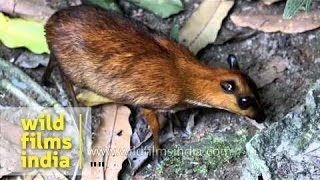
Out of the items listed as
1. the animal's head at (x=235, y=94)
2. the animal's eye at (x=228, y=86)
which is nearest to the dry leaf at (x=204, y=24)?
the animal's head at (x=235, y=94)

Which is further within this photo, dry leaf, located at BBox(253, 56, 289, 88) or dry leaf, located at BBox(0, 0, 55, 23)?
dry leaf, located at BBox(0, 0, 55, 23)

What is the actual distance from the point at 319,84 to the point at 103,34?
1446mm

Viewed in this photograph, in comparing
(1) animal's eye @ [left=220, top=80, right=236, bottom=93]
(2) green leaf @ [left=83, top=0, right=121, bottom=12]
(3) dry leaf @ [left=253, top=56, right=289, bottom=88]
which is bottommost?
(3) dry leaf @ [left=253, top=56, right=289, bottom=88]

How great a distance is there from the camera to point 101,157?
546 centimetres

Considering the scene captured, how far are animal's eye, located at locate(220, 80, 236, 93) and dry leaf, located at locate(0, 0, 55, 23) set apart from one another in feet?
5.04

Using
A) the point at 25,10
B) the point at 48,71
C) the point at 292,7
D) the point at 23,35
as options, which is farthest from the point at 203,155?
the point at 25,10

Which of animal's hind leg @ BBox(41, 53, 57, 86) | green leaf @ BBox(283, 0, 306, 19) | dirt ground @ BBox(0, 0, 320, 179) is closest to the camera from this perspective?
green leaf @ BBox(283, 0, 306, 19)

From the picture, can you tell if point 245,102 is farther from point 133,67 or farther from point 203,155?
point 133,67

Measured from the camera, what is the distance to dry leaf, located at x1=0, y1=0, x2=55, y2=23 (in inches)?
240

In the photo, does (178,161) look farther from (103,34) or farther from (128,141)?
(103,34)

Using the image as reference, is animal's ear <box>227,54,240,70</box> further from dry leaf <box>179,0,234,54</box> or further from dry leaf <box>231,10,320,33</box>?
dry leaf <box>231,10,320,33</box>

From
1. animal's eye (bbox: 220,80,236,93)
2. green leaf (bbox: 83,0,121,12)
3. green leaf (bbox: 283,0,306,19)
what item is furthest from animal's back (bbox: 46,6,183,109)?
green leaf (bbox: 283,0,306,19)

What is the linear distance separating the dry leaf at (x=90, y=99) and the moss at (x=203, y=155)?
60 cm

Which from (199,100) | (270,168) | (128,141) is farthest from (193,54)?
(270,168)
